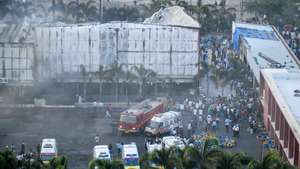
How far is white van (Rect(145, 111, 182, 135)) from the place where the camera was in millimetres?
37156

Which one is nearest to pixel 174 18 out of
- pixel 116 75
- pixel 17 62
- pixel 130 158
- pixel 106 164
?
pixel 116 75

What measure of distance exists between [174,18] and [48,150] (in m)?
15.5

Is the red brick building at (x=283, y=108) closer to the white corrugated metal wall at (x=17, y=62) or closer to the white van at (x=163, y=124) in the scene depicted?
the white van at (x=163, y=124)

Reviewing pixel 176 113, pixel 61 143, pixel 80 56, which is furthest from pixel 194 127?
pixel 80 56

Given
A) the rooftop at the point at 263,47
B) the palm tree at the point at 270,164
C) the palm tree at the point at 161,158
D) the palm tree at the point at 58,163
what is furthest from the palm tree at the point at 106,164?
the rooftop at the point at 263,47

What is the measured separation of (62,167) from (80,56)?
1767 centimetres

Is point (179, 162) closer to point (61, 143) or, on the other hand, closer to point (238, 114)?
point (61, 143)

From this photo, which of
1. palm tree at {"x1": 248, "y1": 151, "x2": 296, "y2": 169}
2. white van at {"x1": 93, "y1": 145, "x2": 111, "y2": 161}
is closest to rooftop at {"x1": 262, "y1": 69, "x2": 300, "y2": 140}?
palm tree at {"x1": 248, "y1": 151, "x2": 296, "y2": 169}

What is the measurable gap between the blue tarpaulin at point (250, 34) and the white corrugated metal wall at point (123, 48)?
296 inches

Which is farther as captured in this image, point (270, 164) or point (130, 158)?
point (130, 158)

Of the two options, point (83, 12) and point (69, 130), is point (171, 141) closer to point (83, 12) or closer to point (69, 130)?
point (69, 130)

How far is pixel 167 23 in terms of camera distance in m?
45.9

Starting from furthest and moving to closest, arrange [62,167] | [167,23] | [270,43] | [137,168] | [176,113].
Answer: [270,43] → [167,23] → [176,113] → [137,168] → [62,167]

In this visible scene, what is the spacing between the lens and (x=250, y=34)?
169 feet
